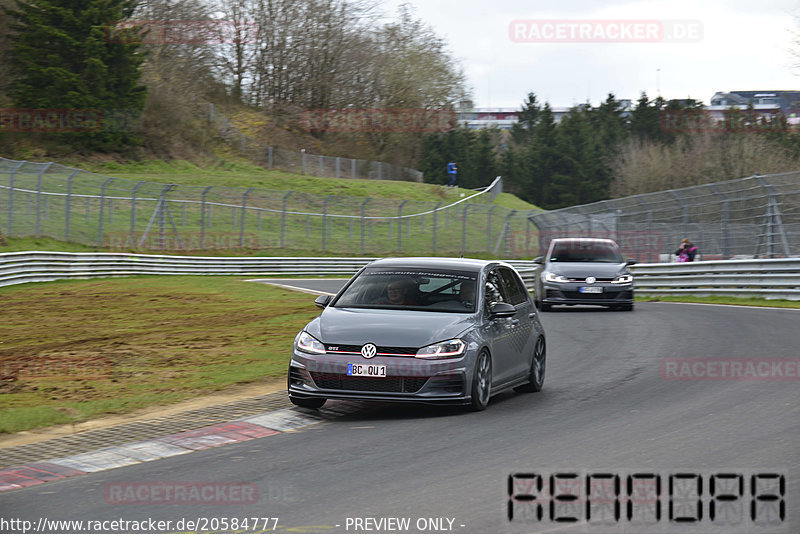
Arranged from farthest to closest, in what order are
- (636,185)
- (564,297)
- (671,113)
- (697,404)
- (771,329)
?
1. (671,113)
2. (636,185)
3. (564,297)
4. (771,329)
5. (697,404)

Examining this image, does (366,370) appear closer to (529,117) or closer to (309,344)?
(309,344)

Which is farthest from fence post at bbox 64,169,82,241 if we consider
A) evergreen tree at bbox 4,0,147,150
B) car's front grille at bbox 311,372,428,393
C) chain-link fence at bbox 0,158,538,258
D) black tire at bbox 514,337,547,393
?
car's front grille at bbox 311,372,428,393

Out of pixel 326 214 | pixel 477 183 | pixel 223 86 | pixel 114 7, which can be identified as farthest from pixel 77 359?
pixel 477 183

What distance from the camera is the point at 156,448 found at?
809cm

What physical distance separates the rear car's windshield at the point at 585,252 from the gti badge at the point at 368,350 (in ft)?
47.9

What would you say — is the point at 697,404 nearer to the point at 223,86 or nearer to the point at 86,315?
the point at 86,315

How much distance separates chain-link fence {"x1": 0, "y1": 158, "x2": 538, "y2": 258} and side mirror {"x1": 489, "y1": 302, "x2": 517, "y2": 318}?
24.7 metres

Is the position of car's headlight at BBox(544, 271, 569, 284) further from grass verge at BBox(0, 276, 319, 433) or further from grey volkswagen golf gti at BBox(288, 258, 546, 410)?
grey volkswagen golf gti at BBox(288, 258, 546, 410)

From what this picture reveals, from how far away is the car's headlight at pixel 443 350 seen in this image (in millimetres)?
9266

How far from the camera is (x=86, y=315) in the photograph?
2083 cm

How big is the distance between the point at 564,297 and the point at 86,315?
32.2 feet

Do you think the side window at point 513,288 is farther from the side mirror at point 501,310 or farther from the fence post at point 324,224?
the fence post at point 324,224

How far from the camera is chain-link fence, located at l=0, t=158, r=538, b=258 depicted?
3528cm

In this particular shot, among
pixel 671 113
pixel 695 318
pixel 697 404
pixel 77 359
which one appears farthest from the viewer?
pixel 671 113
